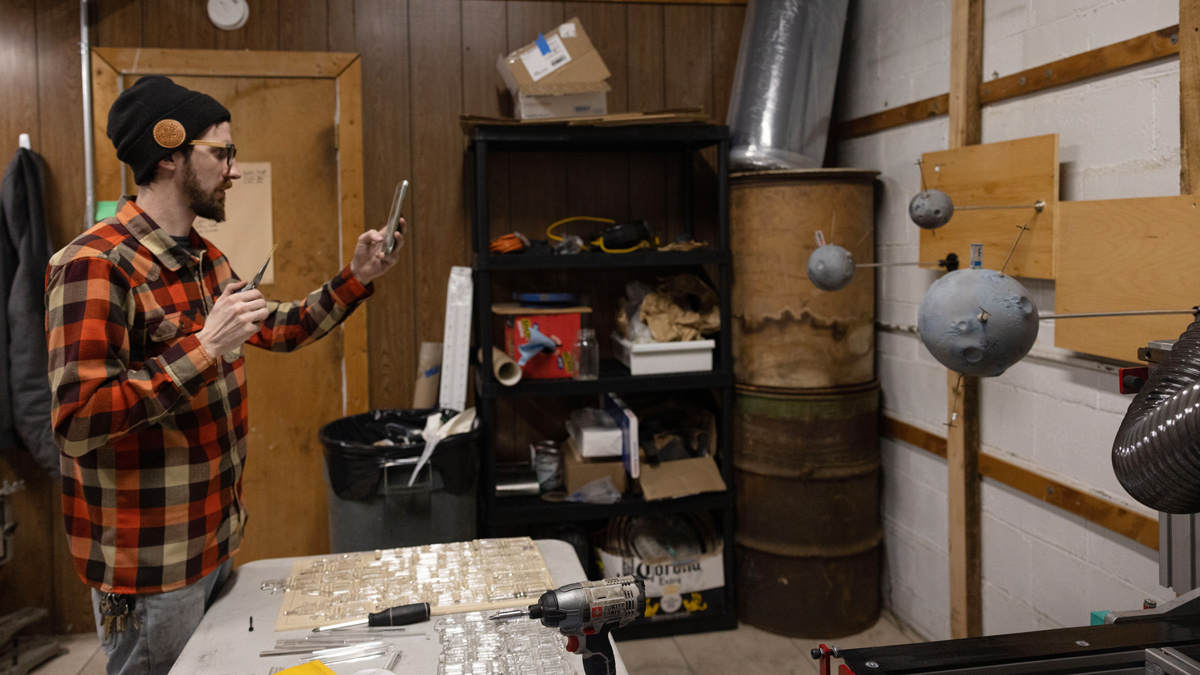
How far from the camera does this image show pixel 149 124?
1693 millimetres

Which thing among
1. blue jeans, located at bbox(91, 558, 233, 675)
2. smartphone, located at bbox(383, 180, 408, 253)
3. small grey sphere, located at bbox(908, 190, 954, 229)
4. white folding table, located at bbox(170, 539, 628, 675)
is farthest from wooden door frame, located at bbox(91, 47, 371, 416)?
small grey sphere, located at bbox(908, 190, 954, 229)

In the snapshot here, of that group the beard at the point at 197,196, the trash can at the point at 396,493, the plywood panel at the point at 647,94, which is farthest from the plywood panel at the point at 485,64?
the beard at the point at 197,196

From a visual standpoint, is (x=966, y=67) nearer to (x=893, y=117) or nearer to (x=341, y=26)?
(x=893, y=117)

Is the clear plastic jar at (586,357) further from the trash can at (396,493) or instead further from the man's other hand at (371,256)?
the man's other hand at (371,256)

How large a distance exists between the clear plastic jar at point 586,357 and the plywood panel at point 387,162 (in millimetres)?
682

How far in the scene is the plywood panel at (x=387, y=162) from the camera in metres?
3.14

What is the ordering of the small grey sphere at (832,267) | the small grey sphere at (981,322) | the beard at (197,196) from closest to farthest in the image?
the small grey sphere at (981,322)
the beard at (197,196)
the small grey sphere at (832,267)

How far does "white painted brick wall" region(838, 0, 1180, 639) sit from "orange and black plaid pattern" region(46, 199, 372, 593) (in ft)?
6.57

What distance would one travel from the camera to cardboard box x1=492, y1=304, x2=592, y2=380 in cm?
291

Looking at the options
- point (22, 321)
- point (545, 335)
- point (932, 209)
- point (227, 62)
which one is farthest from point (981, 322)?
point (22, 321)

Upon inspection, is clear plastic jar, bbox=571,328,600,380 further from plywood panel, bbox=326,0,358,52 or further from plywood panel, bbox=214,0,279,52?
plywood panel, bbox=214,0,279,52

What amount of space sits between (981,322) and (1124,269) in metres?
0.97

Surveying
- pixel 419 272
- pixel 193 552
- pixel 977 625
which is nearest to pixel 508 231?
pixel 419 272

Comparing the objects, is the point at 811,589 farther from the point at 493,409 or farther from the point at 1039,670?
the point at 1039,670
